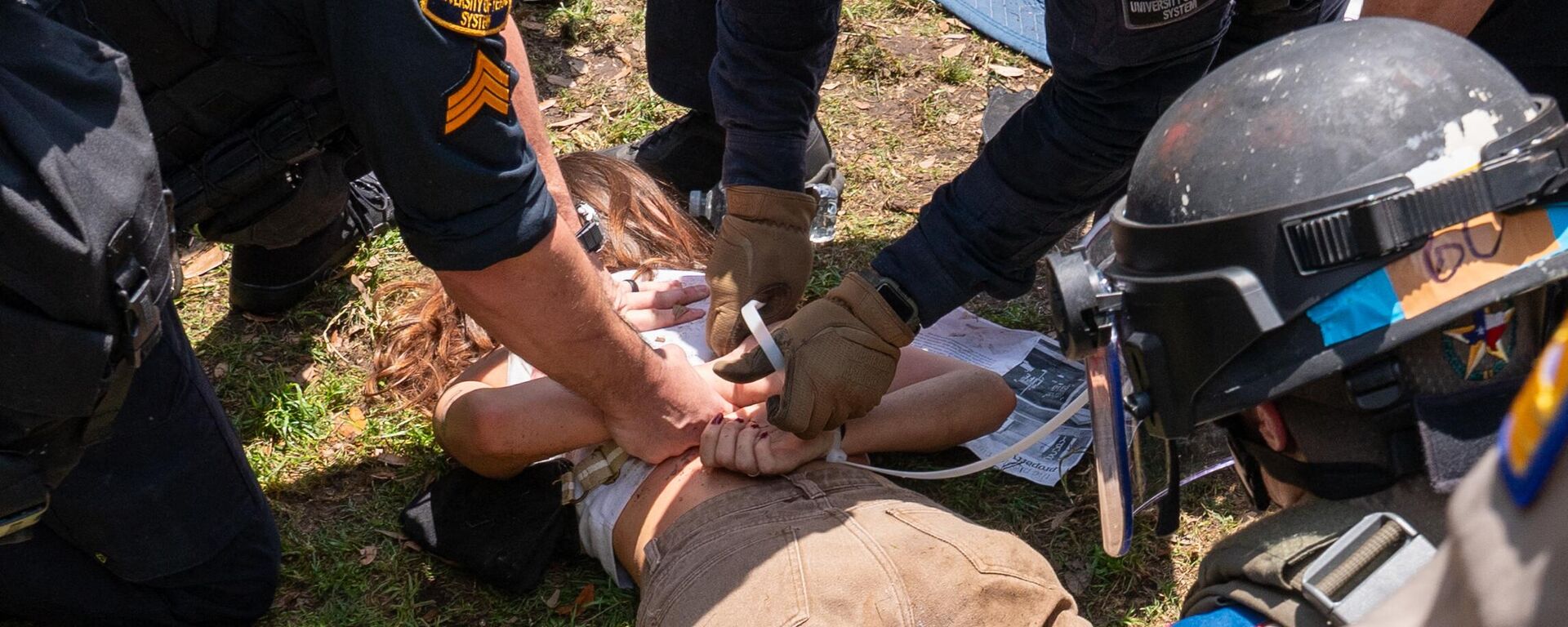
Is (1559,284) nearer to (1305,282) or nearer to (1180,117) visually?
(1305,282)

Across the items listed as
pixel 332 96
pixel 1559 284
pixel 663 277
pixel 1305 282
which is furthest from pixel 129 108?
pixel 1559 284

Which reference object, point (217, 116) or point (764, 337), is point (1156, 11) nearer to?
point (764, 337)

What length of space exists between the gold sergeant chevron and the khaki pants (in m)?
0.92

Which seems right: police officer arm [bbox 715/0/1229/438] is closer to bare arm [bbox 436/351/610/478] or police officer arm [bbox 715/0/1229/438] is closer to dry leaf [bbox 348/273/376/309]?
bare arm [bbox 436/351/610/478]

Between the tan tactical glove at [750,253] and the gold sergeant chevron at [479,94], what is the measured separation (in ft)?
2.97

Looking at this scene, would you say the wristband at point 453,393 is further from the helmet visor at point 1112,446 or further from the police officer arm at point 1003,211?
the helmet visor at point 1112,446

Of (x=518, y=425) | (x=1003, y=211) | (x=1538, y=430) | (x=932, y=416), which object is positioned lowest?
(x=518, y=425)

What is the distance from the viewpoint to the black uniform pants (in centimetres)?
236

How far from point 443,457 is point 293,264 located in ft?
2.77

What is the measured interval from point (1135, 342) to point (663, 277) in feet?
6.77

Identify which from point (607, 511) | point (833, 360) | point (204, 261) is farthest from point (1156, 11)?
point (204, 261)

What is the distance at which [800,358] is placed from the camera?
2.57 metres

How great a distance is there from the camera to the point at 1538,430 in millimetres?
737

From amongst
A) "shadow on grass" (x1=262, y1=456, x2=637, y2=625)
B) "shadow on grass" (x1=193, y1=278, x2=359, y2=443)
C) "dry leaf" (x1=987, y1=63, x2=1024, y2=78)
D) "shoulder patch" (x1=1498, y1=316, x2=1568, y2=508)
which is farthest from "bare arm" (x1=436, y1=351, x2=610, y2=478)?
"dry leaf" (x1=987, y1=63, x2=1024, y2=78)
